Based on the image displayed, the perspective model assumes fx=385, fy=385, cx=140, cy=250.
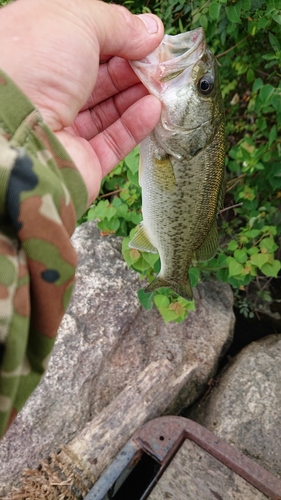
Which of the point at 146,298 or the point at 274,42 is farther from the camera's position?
the point at 146,298

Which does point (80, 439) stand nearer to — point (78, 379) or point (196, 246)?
point (78, 379)

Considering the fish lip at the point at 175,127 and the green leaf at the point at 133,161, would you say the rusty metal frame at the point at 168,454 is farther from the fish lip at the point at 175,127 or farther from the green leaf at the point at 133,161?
the fish lip at the point at 175,127

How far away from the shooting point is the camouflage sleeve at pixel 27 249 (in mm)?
739

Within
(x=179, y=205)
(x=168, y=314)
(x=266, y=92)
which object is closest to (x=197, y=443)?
(x=168, y=314)

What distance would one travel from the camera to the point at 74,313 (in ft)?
9.16

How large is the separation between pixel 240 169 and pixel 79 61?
1.78m

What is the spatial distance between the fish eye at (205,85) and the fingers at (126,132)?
0.20m

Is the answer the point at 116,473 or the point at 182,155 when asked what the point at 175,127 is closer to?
the point at 182,155

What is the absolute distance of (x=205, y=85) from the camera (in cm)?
160

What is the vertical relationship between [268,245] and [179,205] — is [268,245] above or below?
below

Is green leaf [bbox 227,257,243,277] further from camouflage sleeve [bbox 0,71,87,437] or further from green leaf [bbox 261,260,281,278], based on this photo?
camouflage sleeve [bbox 0,71,87,437]

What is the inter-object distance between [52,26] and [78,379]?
208 cm

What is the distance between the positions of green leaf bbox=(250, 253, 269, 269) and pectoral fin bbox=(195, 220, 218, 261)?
0.39 metres

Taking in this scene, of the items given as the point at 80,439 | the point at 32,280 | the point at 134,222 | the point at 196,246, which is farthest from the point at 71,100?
the point at 80,439
